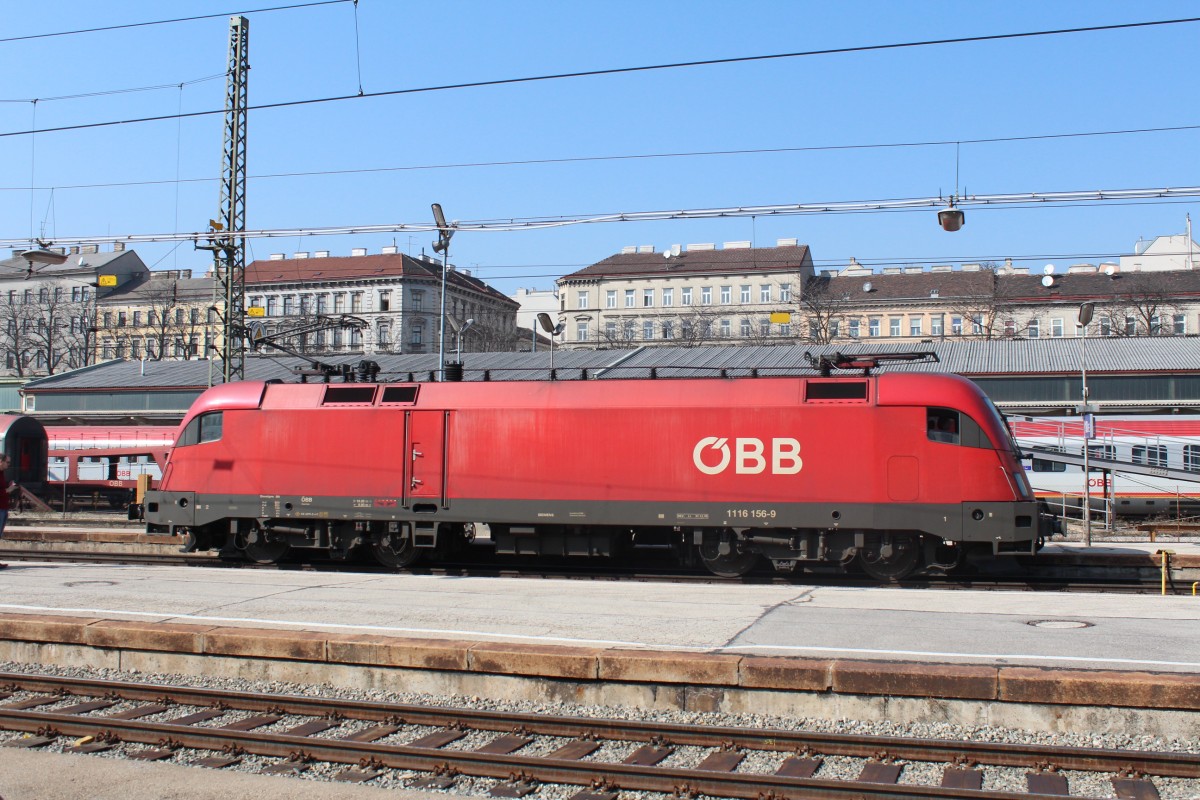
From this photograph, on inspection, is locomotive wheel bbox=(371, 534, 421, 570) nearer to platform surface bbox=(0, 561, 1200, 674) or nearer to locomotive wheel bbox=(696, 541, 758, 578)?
platform surface bbox=(0, 561, 1200, 674)

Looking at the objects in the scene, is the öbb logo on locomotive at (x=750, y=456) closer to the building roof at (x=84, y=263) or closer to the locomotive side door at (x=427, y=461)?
the locomotive side door at (x=427, y=461)

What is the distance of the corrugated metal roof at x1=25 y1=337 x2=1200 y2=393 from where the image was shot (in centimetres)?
4081

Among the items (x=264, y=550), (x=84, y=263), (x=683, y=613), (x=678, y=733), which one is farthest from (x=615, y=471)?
(x=84, y=263)

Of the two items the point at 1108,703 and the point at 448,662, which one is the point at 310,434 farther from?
the point at 1108,703

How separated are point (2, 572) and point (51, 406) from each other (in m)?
40.6

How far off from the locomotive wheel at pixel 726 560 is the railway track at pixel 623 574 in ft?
0.38

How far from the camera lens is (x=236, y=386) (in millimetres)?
19062

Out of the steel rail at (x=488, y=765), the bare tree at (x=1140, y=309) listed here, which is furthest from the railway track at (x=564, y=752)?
the bare tree at (x=1140, y=309)

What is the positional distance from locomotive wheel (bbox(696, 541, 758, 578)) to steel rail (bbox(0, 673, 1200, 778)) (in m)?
8.03

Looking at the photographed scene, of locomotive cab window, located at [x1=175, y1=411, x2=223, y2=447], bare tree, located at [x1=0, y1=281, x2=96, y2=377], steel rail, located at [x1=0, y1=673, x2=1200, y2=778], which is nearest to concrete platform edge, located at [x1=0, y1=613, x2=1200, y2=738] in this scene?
steel rail, located at [x1=0, y1=673, x2=1200, y2=778]

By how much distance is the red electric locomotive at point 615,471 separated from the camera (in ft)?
50.1

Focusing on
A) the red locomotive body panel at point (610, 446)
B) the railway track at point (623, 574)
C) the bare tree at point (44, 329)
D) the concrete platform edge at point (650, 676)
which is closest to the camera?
the concrete platform edge at point (650, 676)

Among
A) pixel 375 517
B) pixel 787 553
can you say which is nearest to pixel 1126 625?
pixel 787 553

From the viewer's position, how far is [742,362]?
142 ft
